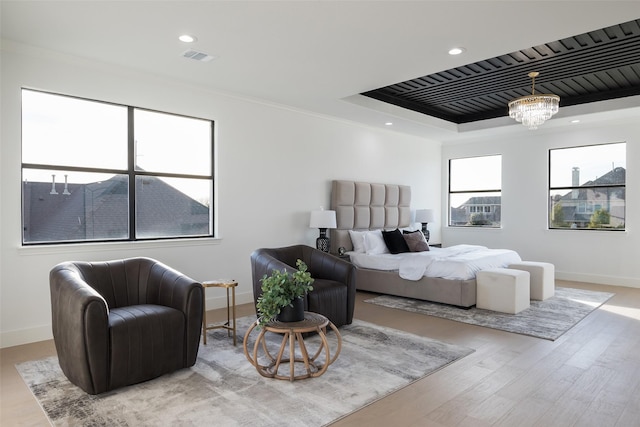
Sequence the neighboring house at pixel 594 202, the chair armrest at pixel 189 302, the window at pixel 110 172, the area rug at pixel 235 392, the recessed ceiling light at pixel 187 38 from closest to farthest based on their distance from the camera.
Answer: the area rug at pixel 235 392 < the chair armrest at pixel 189 302 < the recessed ceiling light at pixel 187 38 < the window at pixel 110 172 < the neighboring house at pixel 594 202

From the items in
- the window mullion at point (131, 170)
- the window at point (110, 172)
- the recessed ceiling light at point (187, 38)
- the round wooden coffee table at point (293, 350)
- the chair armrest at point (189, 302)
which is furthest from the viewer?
the window mullion at point (131, 170)

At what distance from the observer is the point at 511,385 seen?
291cm

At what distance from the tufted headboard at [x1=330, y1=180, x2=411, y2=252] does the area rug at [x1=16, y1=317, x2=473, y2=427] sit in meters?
3.01

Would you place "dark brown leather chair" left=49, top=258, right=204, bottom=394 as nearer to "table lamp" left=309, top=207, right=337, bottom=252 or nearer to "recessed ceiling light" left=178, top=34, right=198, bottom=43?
"recessed ceiling light" left=178, top=34, right=198, bottom=43

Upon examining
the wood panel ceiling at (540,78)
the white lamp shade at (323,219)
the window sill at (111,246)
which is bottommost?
the window sill at (111,246)

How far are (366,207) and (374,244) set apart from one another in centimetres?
78

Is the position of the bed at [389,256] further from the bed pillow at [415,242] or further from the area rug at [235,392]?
the area rug at [235,392]

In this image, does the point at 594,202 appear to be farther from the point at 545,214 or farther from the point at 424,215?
the point at 424,215

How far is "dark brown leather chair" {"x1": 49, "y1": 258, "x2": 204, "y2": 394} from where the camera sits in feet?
8.87

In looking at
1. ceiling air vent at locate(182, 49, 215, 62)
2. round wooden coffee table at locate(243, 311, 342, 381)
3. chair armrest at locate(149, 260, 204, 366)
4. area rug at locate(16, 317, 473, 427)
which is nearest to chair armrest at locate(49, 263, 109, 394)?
area rug at locate(16, 317, 473, 427)

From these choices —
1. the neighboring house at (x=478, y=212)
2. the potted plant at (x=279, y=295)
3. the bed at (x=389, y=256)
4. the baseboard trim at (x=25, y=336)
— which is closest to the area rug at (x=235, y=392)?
the potted plant at (x=279, y=295)

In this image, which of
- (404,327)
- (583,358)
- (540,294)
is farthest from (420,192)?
(583,358)

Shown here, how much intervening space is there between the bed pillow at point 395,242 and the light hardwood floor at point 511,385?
2140 millimetres

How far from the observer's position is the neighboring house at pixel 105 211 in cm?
398
